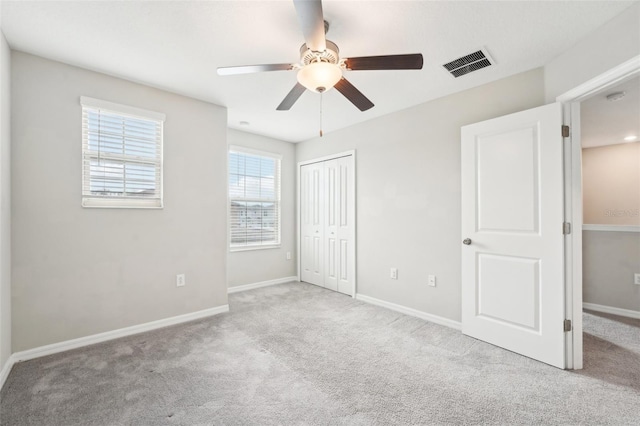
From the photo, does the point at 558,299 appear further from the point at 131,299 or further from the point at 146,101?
the point at 146,101

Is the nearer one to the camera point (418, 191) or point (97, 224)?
point (97, 224)

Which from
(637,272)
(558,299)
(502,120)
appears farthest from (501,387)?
(637,272)

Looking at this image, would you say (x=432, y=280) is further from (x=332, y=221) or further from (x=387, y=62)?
(x=387, y=62)

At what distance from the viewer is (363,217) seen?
405 centimetres

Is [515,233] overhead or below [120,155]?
below

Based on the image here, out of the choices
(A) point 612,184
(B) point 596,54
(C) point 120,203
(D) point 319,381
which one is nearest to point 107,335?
(C) point 120,203

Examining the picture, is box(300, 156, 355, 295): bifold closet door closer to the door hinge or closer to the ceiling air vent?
the ceiling air vent

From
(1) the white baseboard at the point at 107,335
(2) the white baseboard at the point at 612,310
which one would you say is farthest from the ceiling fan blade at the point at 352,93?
(2) the white baseboard at the point at 612,310

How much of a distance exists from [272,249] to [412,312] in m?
2.50

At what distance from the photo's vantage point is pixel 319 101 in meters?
3.30

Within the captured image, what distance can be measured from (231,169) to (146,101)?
5.28ft

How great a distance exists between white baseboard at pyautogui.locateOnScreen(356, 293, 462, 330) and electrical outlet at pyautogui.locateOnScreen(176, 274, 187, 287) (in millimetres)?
2293

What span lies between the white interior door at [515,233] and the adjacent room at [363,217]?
2 centimetres

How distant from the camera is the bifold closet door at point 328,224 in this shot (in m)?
4.27
